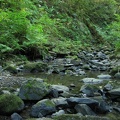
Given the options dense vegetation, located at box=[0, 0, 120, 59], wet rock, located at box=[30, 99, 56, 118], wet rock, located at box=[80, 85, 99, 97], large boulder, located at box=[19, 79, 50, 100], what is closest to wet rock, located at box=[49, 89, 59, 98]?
large boulder, located at box=[19, 79, 50, 100]

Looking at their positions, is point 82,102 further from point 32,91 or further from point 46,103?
point 32,91

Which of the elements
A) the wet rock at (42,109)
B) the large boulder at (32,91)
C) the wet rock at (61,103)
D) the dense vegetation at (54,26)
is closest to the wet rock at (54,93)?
the large boulder at (32,91)

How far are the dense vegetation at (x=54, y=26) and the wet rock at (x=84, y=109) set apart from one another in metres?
5.21

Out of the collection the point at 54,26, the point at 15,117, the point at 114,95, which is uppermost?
the point at 54,26

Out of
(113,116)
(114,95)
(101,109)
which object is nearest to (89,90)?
(114,95)

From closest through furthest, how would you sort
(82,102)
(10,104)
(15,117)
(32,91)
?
(15,117), (10,104), (82,102), (32,91)

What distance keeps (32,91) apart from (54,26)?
11301 mm

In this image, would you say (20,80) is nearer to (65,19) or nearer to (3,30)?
(3,30)

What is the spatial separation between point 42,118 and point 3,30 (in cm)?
658

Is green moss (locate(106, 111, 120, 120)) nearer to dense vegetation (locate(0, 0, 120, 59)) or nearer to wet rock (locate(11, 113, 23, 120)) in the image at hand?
wet rock (locate(11, 113, 23, 120))

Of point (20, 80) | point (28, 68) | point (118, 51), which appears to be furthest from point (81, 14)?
point (20, 80)

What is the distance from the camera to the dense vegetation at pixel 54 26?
973cm

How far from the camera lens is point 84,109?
12.5ft

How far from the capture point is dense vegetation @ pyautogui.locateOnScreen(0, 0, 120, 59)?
973 centimetres
